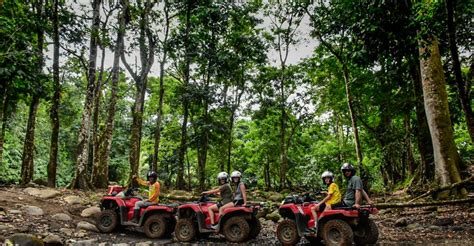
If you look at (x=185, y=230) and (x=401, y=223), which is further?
(x=401, y=223)

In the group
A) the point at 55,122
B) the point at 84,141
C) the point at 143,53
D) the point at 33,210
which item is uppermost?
the point at 143,53

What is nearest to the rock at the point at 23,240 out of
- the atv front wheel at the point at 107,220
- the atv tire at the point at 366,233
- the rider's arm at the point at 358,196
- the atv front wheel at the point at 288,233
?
the atv front wheel at the point at 107,220

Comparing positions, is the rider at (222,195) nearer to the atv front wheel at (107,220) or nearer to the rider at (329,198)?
the rider at (329,198)

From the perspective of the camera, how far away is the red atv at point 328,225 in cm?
680

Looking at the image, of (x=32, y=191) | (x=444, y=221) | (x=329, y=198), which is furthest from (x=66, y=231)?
(x=444, y=221)

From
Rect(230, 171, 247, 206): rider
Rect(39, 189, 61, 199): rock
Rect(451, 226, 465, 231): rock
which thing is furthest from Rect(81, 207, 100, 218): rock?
Rect(451, 226, 465, 231): rock

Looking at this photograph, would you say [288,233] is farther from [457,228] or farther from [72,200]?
[72,200]

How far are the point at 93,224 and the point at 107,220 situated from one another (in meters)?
0.76

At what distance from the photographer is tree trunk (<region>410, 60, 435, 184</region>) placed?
13.0 m

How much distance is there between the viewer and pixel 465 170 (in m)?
10.5

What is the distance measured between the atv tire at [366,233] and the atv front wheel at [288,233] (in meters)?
1.25

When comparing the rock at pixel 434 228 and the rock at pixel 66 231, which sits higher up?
the rock at pixel 66 231

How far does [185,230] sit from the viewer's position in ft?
27.9

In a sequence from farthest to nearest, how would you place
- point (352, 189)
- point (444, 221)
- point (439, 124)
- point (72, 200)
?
point (72, 200)
point (439, 124)
point (444, 221)
point (352, 189)
